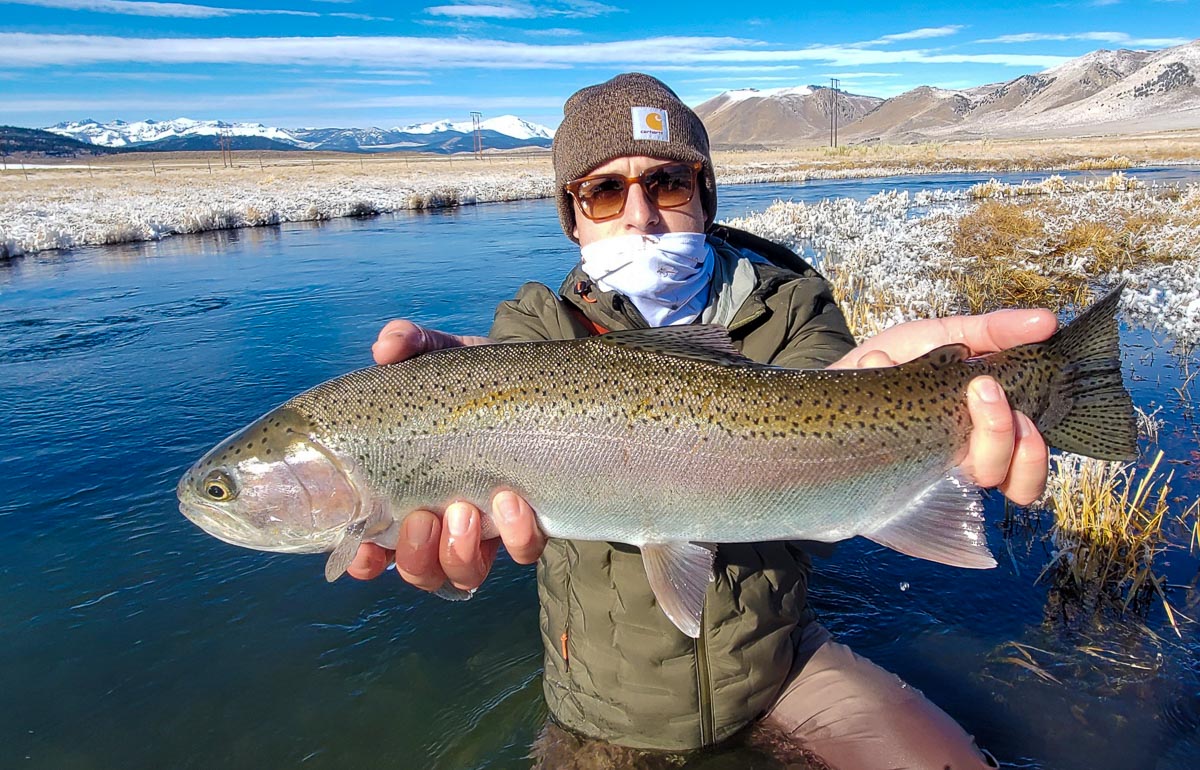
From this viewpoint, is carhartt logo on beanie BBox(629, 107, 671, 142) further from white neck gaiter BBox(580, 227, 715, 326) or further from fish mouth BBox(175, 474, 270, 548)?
fish mouth BBox(175, 474, 270, 548)

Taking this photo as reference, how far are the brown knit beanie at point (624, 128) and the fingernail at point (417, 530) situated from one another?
1.62 meters


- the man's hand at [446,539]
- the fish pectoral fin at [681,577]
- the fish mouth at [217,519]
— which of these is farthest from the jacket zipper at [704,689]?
the fish mouth at [217,519]

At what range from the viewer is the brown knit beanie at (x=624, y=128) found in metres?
3.27

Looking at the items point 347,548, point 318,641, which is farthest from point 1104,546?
point 318,641

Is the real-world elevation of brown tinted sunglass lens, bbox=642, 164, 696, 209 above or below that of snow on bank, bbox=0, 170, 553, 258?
below

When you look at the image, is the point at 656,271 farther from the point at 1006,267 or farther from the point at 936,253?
the point at 936,253

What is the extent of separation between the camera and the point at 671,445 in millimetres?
2533

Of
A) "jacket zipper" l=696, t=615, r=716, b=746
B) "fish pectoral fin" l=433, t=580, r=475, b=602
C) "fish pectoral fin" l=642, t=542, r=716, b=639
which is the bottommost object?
"jacket zipper" l=696, t=615, r=716, b=746

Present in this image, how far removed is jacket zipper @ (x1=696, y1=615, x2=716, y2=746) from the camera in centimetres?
285

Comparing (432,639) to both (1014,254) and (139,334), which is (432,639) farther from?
(1014,254)

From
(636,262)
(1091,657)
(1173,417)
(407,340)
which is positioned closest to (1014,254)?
(1173,417)

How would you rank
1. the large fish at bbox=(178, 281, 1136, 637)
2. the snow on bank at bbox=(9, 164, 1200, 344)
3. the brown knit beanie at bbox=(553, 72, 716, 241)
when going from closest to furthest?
the large fish at bbox=(178, 281, 1136, 637) < the brown knit beanie at bbox=(553, 72, 716, 241) < the snow on bank at bbox=(9, 164, 1200, 344)

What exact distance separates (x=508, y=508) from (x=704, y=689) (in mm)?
1152

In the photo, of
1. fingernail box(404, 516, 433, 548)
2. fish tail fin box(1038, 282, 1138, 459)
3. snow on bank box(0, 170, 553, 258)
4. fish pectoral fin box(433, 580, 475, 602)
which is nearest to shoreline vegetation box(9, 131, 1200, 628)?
snow on bank box(0, 170, 553, 258)
